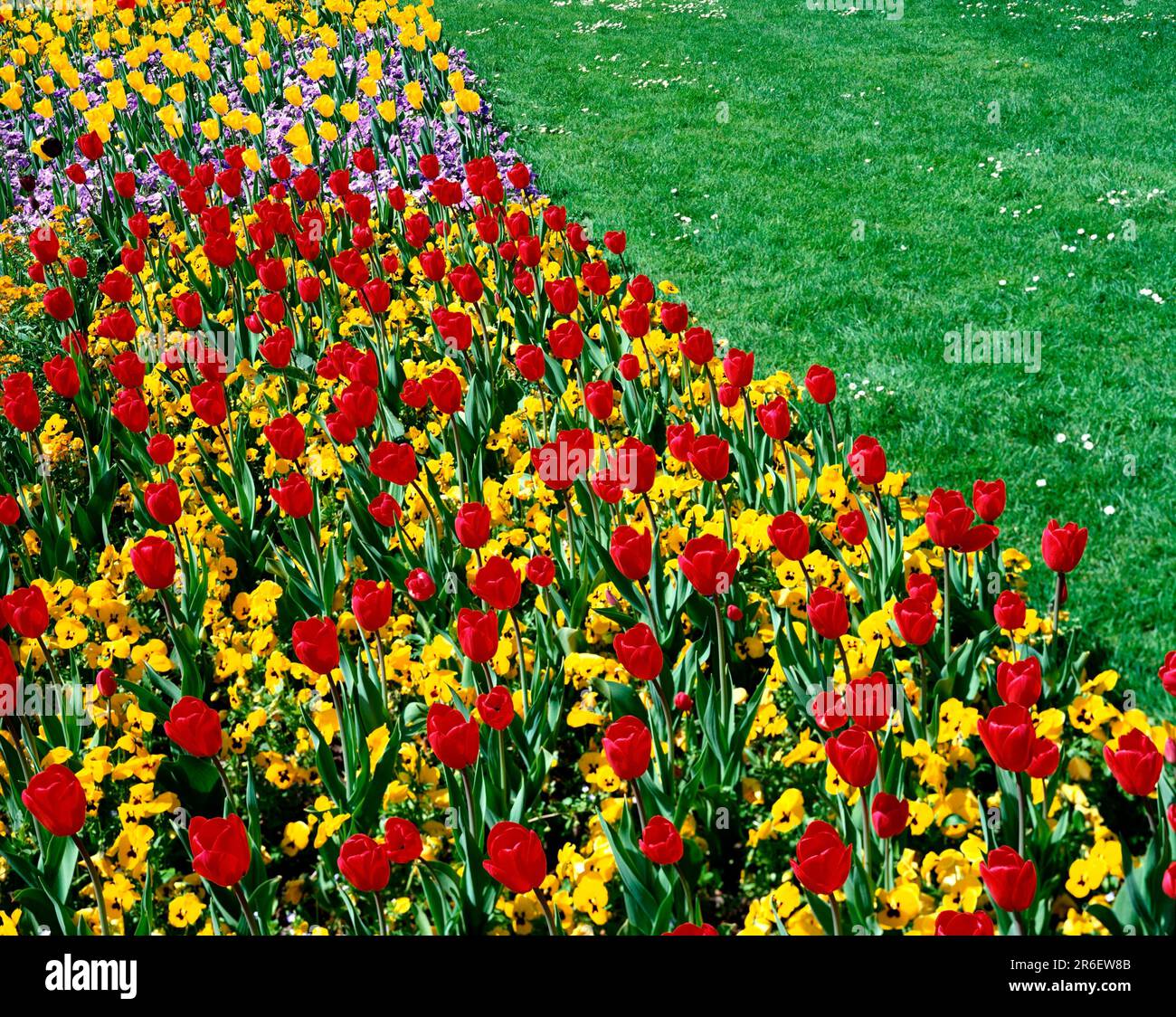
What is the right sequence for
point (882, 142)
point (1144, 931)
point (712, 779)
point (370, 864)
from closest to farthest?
1. point (370, 864)
2. point (1144, 931)
3. point (712, 779)
4. point (882, 142)

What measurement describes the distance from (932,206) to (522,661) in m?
5.25

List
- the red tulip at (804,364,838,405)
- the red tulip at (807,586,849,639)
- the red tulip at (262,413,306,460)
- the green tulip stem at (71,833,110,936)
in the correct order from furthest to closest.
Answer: the red tulip at (804,364,838,405) < the red tulip at (262,413,306,460) < the red tulip at (807,586,849,639) < the green tulip stem at (71,833,110,936)

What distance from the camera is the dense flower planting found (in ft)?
7.46

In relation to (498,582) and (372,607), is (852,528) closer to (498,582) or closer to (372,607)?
(498,582)

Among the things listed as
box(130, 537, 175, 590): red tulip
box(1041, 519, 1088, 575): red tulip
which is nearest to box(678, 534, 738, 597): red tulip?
box(1041, 519, 1088, 575): red tulip

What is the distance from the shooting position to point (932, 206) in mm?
7035

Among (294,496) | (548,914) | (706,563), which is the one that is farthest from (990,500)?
(294,496)

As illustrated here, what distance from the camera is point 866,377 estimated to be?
17.0 feet

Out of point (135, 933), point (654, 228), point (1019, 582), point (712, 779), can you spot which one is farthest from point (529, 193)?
point (135, 933)

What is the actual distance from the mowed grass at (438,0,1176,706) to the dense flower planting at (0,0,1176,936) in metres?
0.52

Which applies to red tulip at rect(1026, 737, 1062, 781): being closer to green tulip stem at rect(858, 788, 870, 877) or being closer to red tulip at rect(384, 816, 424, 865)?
green tulip stem at rect(858, 788, 870, 877)

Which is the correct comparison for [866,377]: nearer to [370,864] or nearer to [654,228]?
[654,228]

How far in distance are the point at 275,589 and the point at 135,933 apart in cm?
115

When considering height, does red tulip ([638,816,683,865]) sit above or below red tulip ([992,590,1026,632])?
below
